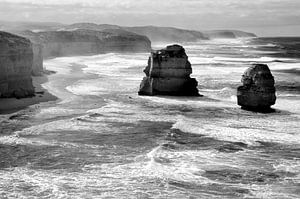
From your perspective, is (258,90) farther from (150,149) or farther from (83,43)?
(83,43)

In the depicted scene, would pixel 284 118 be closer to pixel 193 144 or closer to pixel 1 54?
pixel 193 144

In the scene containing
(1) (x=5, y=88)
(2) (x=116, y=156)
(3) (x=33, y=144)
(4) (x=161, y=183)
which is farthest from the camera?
(1) (x=5, y=88)

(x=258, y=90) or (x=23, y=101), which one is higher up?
(x=258, y=90)

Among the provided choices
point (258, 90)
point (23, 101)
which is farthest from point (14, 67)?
point (258, 90)

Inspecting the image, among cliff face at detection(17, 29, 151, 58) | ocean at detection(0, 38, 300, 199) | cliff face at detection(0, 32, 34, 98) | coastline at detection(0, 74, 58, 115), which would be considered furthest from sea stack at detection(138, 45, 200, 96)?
cliff face at detection(17, 29, 151, 58)

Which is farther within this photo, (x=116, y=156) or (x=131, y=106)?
(x=131, y=106)

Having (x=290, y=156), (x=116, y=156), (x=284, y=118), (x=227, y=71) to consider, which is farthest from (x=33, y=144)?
(x=227, y=71)

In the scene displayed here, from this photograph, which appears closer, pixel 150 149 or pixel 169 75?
pixel 150 149
